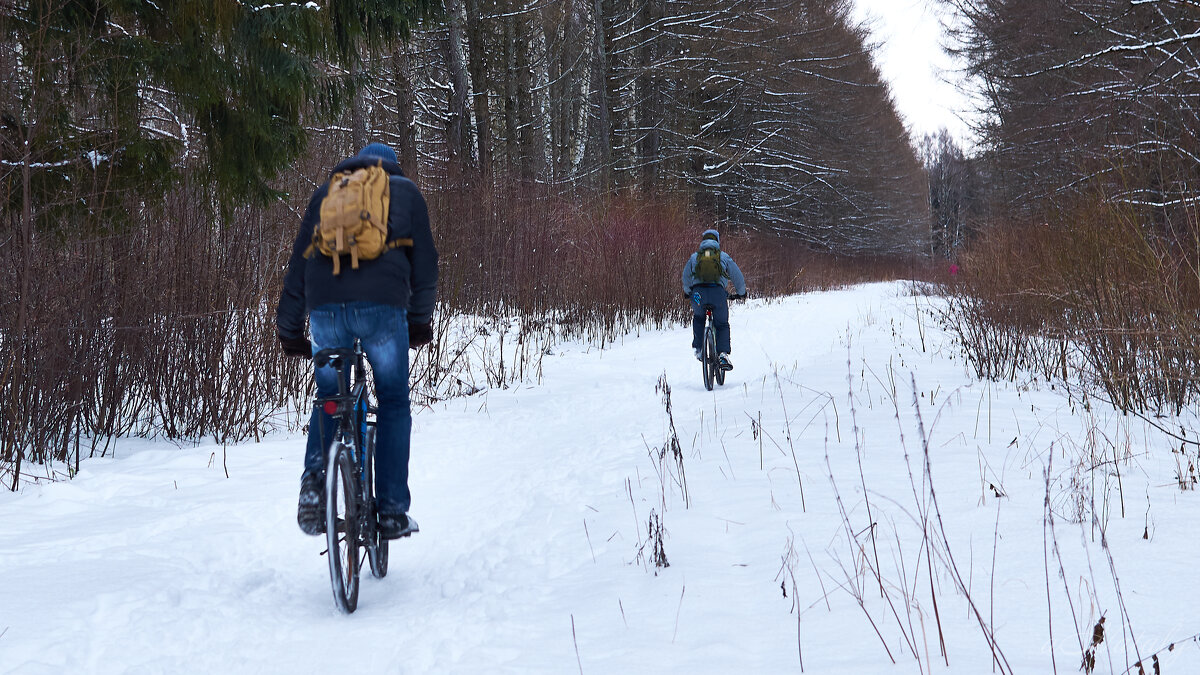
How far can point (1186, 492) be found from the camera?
3.26m

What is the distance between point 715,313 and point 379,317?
19.5 ft

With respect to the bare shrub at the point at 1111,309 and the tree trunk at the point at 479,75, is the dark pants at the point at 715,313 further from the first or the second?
the tree trunk at the point at 479,75

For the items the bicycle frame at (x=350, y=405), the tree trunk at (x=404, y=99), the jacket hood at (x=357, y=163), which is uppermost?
the tree trunk at (x=404, y=99)

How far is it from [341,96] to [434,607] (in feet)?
16.1

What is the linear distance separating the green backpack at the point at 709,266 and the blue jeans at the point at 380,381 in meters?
5.89

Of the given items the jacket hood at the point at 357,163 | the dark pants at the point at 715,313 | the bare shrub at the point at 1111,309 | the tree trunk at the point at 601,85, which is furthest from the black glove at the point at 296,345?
the tree trunk at the point at 601,85

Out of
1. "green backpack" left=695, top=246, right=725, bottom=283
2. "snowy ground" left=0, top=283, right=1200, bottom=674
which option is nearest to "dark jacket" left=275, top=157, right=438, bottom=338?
"snowy ground" left=0, top=283, right=1200, bottom=674

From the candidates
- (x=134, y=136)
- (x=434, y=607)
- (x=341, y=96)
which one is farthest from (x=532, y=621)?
(x=341, y=96)

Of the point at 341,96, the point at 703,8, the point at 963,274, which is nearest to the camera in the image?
the point at 341,96

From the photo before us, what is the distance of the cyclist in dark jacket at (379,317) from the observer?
2.73m

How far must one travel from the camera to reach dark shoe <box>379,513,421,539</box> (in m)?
2.92

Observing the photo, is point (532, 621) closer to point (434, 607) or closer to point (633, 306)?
point (434, 607)

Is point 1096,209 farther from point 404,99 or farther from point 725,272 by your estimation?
point 404,99

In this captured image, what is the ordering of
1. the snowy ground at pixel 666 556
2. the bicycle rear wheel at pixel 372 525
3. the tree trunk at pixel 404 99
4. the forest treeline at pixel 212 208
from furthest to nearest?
the tree trunk at pixel 404 99 < the forest treeline at pixel 212 208 < the bicycle rear wheel at pixel 372 525 < the snowy ground at pixel 666 556
